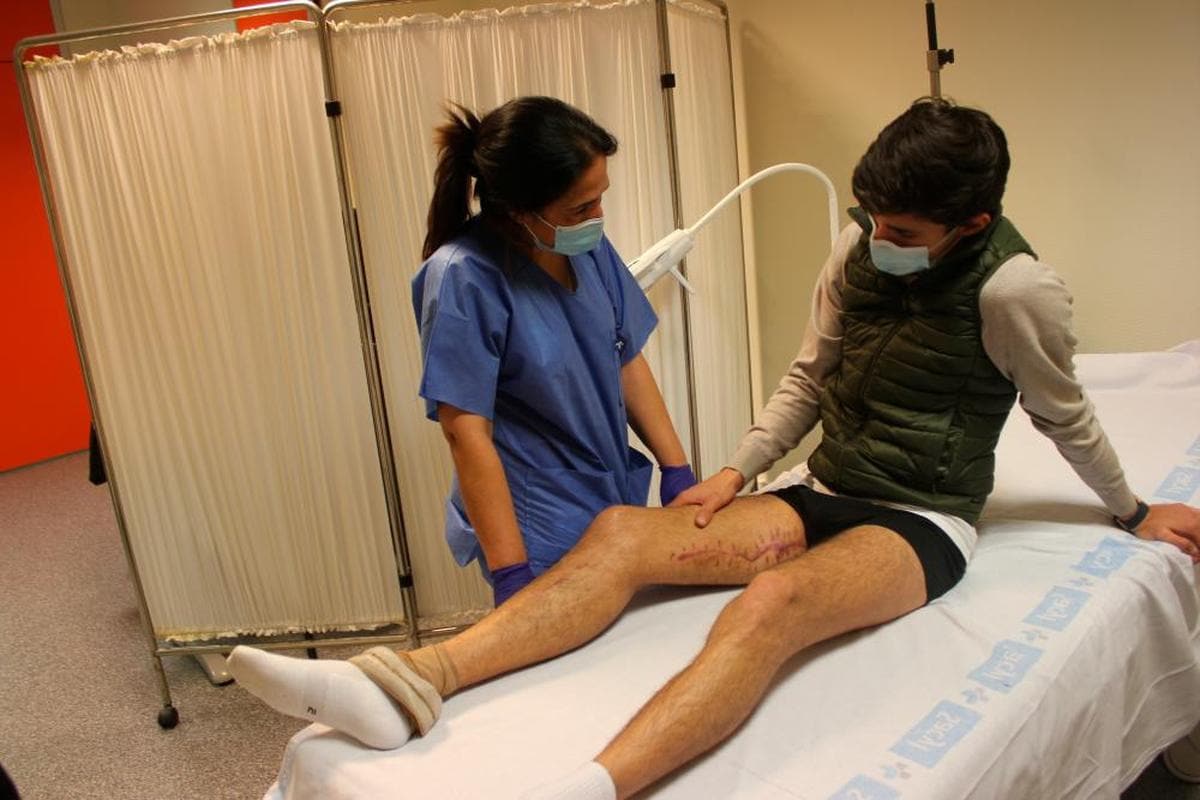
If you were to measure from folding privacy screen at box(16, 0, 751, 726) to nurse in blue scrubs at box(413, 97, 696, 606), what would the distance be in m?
0.62

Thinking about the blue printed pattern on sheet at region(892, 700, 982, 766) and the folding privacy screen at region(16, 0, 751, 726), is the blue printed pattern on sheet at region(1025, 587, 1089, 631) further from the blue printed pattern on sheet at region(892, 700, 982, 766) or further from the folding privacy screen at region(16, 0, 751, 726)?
the folding privacy screen at region(16, 0, 751, 726)

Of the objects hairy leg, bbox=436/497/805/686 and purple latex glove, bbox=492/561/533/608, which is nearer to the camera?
hairy leg, bbox=436/497/805/686

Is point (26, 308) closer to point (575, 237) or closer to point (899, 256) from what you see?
point (575, 237)

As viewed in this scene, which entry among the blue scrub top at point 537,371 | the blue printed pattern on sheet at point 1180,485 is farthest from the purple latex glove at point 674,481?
the blue printed pattern on sheet at point 1180,485

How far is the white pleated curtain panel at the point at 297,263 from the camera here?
207 centimetres

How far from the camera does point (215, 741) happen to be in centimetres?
224

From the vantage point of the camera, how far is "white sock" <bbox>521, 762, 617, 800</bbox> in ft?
3.26

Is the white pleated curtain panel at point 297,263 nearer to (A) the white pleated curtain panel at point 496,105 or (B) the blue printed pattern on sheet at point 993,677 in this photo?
(A) the white pleated curtain panel at point 496,105

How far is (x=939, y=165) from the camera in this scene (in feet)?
4.27

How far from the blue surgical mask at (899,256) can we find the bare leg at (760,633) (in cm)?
40

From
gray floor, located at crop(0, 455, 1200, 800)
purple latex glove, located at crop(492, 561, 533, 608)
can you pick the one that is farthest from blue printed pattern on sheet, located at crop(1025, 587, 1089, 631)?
purple latex glove, located at crop(492, 561, 533, 608)

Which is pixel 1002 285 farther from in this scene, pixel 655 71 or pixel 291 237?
pixel 291 237

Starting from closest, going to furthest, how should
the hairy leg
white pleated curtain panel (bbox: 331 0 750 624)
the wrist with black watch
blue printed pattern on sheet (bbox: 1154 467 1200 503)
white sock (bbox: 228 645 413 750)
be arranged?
white sock (bbox: 228 645 413 750) → the hairy leg → the wrist with black watch → blue printed pattern on sheet (bbox: 1154 467 1200 503) → white pleated curtain panel (bbox: 331 0 750 624)

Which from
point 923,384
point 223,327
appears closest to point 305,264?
point 223,327
